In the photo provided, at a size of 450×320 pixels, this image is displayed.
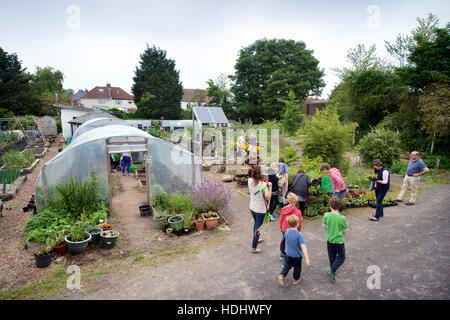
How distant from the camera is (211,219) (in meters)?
6.79

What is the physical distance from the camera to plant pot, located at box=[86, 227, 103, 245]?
582 cm

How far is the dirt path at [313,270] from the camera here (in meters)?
4.07

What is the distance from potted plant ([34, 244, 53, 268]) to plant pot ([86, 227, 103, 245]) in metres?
0.91

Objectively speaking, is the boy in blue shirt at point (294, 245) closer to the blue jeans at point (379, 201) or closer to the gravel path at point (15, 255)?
the blue jeans at point (379, 201)

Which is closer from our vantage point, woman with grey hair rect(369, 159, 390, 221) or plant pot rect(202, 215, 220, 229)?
woman with grey hair rect(369, 159, 390, 221)

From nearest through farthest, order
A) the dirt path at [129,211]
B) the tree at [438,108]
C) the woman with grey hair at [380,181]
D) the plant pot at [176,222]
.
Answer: the dirt path at [129,211] < the plant pot at [176,222] < the woman with grey hair at [380,181] < the tree at [438,108]

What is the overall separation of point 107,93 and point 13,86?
22076 millimetres

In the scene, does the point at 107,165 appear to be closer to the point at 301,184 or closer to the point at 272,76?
the point at 301,184

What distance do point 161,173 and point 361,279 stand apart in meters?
6.34

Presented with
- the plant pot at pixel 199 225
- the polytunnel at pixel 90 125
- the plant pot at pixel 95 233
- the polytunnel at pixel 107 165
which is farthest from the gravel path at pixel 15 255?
the polytunnel at pixel 90 125

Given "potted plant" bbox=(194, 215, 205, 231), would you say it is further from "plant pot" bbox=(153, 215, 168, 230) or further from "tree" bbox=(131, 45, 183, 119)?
"tree" bbox=(131, 45, 183, 119)

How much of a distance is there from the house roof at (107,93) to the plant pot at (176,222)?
55.9m

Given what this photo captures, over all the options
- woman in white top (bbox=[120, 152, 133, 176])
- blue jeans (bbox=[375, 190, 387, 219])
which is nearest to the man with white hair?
blue jeans (bbox=[375, 190, 387, 219])
